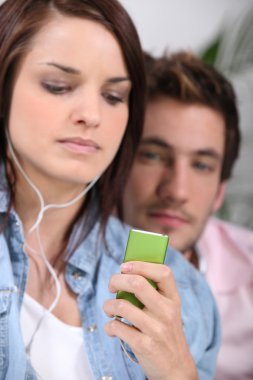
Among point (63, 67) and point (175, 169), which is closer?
point (63, 67)

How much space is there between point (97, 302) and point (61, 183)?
0.76 feet

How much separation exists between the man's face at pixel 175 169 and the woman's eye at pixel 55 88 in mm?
537

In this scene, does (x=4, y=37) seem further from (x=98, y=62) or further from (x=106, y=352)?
(x=106, y=352)

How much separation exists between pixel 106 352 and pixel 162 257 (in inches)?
10.6

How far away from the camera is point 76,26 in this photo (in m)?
1.03

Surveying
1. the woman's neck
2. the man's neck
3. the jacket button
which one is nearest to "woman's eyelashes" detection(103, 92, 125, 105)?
the woman's neck

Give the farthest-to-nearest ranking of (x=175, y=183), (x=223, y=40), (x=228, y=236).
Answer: (x=223, y=40)
(x=228, y=236)
(x=175, y=183)

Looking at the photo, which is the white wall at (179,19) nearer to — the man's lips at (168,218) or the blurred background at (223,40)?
the blurred background at (223,40)

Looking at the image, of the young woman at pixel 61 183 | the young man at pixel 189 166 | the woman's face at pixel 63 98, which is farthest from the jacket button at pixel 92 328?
the young man at pixel 189 166

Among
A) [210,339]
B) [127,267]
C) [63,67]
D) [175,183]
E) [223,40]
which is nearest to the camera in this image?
[127,267]

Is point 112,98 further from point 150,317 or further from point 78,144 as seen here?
point 150,317

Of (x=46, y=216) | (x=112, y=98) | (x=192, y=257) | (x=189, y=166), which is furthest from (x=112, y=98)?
(x=192, y=257)

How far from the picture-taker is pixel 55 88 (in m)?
1.02

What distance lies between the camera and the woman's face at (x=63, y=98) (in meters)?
1.01
